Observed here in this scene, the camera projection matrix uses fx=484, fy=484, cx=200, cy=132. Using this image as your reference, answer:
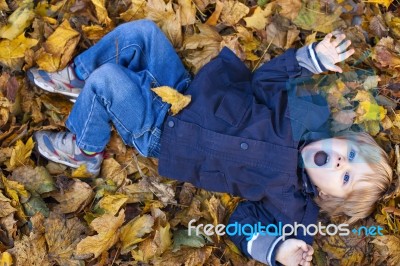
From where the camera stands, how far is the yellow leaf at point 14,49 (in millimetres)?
2238

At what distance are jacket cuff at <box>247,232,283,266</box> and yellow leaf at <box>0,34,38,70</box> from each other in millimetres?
1368

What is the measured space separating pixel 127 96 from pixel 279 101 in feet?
2.27

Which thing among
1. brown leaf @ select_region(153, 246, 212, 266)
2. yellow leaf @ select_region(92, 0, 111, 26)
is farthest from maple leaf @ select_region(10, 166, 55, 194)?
yellow leaf @ select_region(92, 0, 111, 26)

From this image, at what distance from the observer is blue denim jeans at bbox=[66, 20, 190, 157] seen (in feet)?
7.10

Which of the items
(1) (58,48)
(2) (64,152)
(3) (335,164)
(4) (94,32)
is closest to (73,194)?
(2) (64,152)

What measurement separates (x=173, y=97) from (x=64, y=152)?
1.96 ft

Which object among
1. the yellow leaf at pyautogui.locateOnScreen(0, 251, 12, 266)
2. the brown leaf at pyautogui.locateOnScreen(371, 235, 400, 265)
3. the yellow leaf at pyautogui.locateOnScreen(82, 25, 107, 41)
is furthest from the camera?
the yellow leaf at pyautogui.locateOnScreen(82, 25, 107, 41)

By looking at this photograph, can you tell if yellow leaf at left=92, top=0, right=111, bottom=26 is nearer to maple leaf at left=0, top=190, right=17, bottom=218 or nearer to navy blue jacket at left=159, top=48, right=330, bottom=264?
navy blue jacket at left=159, top=48, right=330, bottom=264

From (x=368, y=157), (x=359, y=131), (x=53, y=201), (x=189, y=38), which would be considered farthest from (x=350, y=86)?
(x=53, y=201)

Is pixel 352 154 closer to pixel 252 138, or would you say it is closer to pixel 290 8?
pixel 252 138

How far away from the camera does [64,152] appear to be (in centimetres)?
229

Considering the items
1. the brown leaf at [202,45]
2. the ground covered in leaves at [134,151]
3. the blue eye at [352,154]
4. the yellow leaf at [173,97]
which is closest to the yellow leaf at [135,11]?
the ground covered in leaves at [134,151]

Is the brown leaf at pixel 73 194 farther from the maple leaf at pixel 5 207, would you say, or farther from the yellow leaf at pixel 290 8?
the yellow leaf at pixel 290 8

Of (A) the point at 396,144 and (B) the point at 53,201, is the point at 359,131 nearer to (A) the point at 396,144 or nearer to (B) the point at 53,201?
(A) the point at 396,144
